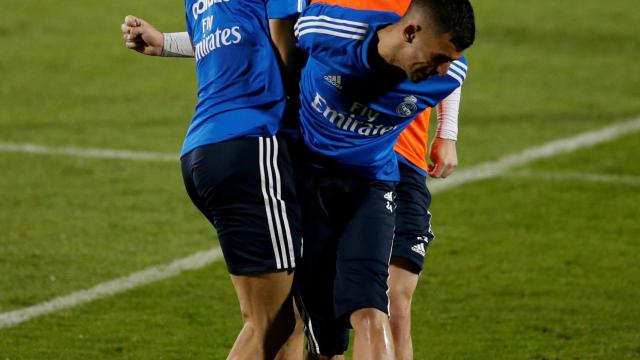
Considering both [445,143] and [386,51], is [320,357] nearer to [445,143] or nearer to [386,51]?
[445,143]

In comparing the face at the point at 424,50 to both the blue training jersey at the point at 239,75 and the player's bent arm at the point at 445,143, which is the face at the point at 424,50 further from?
the player's bent arm at the point at 445,143

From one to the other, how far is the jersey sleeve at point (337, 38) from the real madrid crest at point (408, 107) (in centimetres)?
27

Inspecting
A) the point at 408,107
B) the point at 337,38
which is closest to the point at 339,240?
the point at 408,107

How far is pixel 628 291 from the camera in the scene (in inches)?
312

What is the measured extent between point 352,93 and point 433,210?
471 centimetres

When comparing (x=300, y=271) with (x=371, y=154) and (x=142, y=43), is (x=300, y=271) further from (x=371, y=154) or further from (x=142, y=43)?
(x=142, y=43)

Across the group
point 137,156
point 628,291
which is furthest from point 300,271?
point 137,156

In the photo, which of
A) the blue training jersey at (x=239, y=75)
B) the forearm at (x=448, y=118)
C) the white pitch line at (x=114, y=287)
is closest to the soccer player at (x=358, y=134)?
the blue training jersey at (x=239, y=75)

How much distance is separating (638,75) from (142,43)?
30.3 ft

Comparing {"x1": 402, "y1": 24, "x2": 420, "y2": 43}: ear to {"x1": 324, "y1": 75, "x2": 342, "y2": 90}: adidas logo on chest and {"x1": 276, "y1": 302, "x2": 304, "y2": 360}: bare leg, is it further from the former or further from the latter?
{"x1": 276, "y1": 302, "x2": 304, "y2": 360}: bare leg

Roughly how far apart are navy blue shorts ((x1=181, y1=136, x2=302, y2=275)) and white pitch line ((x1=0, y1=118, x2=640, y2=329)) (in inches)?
90.0

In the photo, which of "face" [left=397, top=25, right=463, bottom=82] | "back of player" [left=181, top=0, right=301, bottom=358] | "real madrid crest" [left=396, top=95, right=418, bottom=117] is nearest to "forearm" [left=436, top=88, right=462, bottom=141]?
"real madrid crest" [left=396, top=95, right=418, bottom=117]

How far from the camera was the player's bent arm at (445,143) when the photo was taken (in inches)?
241

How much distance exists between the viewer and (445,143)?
6.17 meters
